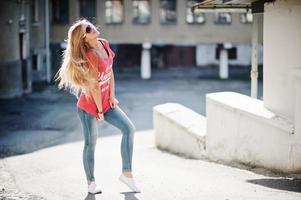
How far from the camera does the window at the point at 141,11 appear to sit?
34.7 m

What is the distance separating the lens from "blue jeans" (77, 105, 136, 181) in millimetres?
5973

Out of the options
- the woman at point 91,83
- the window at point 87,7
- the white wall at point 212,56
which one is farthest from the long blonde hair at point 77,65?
the white wall at point 212,56

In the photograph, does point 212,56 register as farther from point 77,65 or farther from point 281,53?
point 77,65

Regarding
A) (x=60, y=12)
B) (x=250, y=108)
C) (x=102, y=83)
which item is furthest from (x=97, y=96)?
(x=60, y=12)

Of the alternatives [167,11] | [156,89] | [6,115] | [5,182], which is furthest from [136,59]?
[5,182]

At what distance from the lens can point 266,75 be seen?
27.7 feet

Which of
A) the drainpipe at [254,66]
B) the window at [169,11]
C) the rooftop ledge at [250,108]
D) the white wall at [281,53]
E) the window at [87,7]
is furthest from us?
the window at [87,7]

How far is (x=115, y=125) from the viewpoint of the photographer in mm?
5996

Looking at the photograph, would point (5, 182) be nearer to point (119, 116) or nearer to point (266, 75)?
point (119, 116)

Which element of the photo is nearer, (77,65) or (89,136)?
(77,65)

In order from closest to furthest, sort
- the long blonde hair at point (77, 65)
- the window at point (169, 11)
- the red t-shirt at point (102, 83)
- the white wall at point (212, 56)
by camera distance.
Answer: the long blonde hair at point (77, 65)
the red t-shirt at point (102, 83)
the window at point (169, 11)
the white wall at point (212, 56)

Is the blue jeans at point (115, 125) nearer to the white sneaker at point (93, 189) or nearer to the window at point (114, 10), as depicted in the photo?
the white sneaker at point (93, 189)

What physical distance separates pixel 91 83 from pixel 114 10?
2968 cm

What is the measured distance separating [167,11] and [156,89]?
22.1ft
